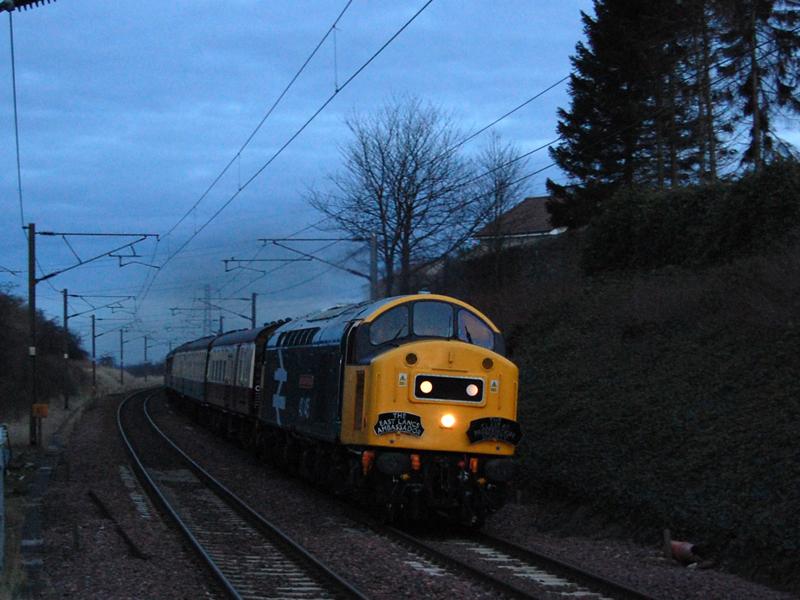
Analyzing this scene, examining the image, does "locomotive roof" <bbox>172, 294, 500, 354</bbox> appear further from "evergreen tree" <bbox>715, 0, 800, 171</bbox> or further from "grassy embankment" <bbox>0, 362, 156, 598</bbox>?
"evergreen tree" <bbox>715, 0, 800, 171</bbox>

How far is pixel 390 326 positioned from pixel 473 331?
1254mm

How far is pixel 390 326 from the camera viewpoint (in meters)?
15.1

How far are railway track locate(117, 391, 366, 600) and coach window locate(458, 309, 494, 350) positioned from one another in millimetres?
3895

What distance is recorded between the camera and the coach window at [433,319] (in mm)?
15117

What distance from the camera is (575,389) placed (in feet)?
64.8

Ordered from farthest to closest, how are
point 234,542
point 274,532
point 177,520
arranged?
point 177,520 < point 274,532 < point 234,542

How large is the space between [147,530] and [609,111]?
24805 millimetres

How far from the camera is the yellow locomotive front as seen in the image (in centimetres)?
1401

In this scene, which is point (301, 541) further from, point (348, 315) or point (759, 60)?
point (759, 60)

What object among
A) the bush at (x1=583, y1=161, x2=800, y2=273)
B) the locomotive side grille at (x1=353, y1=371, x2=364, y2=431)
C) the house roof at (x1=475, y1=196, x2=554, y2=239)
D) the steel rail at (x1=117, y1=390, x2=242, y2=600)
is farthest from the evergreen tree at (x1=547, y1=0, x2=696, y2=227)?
the locomotive side grille at (x1=353, y1=371, x2=364, y2=431)

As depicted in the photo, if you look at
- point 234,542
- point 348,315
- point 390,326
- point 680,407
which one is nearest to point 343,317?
point 348,315

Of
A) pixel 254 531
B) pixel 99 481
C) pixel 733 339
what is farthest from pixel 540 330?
pixel 254 531

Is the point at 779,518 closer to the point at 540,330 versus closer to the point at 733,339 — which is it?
the point at 733,339

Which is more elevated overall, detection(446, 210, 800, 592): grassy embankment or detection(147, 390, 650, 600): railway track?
detection(446, 210, 800, 592): grassy embankment
